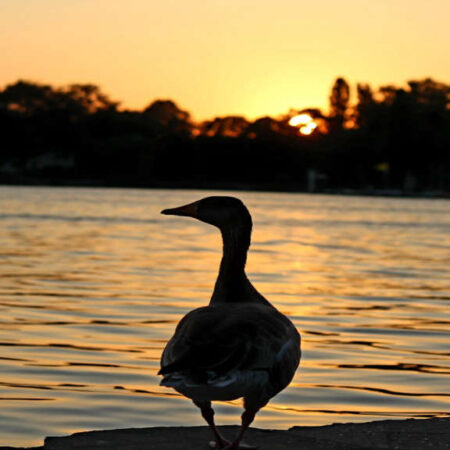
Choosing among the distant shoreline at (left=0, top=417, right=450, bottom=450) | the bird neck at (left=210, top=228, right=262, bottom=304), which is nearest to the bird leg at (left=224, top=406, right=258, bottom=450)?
the distant shoreline at (left=0, top=417, right=450, bottom=450)

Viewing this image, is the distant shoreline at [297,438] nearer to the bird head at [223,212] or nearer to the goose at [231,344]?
the goose at [231,344]

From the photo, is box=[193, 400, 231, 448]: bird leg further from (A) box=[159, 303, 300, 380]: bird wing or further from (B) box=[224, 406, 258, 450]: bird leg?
(A) box=[159, 303, 300, 380]: bird wing

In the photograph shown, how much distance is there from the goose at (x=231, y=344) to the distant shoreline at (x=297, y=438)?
354mm

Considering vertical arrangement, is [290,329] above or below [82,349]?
above

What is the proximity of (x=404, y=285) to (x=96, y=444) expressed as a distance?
19.3 metres

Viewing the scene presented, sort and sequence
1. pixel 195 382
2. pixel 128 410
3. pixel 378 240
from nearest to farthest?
1. pixel 195 382
2. pixel 128 410
3. pixel 378 240

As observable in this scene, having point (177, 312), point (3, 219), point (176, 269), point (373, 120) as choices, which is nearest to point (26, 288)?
point (177, 312)

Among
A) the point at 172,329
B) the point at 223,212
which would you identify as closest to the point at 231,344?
the point at 223,212

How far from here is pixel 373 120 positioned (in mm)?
187375

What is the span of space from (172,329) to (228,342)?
396 inches

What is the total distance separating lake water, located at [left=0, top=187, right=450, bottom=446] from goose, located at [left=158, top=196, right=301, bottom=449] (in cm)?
271

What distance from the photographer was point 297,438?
8539mm

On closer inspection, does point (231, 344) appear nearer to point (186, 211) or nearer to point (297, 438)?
point (186, 211)

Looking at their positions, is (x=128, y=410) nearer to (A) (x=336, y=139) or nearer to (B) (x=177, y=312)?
(B) (x=177, y=312)
